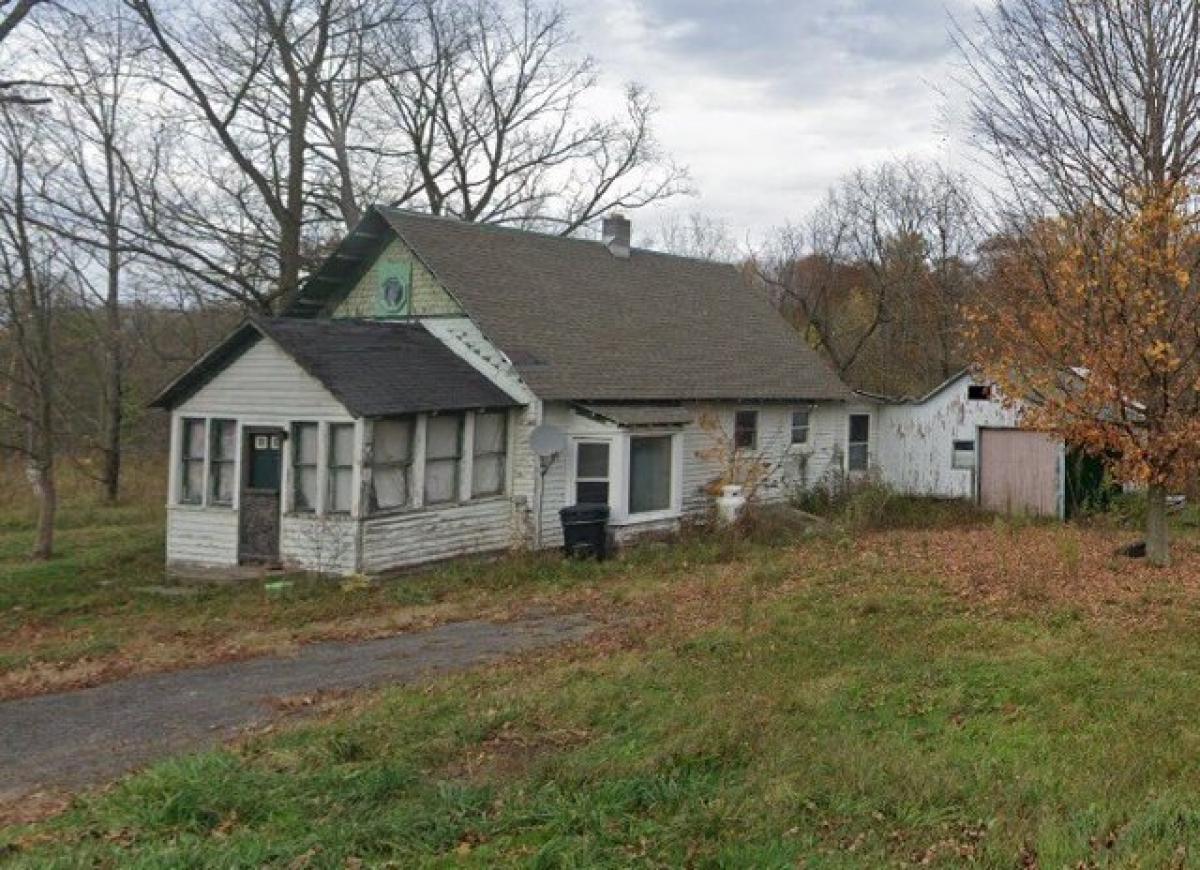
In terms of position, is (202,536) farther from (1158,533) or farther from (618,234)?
(1158,533)

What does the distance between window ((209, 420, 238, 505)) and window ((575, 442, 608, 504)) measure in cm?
574

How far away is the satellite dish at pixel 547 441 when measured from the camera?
17.0 metres

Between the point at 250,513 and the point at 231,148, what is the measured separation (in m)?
10.8

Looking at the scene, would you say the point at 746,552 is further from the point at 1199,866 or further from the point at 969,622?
the point at 1199,866

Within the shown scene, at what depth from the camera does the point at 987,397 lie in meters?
22.5

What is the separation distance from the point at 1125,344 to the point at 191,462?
13.5 metres

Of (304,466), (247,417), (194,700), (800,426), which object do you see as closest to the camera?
(194,700)

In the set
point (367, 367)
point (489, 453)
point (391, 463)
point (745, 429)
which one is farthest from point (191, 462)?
point (745, 429)

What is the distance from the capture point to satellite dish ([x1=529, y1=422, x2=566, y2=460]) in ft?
55.6

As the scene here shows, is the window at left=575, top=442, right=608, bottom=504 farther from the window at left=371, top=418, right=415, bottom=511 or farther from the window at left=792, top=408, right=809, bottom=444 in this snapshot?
the window at left=792, top=408, right=809, bottom=444

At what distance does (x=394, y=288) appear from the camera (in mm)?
18578

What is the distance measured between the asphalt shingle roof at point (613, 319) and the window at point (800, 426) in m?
0.59

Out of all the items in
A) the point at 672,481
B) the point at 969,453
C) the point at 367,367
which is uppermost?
the point at 367,367

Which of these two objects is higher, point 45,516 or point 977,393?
point 977,393
